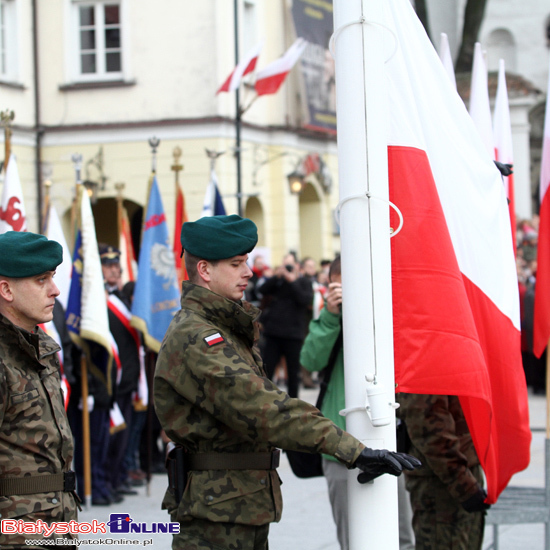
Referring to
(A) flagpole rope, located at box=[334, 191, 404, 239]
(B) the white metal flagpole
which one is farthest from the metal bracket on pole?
(A) flagpole rope, located at box=[334, 191, 404, 239]

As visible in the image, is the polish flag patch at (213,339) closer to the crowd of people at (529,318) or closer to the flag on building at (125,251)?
the flag on building at (125,251)

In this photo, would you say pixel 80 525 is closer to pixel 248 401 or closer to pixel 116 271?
pixel 248 401

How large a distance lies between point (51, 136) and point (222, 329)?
54.6 feet

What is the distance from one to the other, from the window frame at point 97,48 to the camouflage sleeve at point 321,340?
1507 cm

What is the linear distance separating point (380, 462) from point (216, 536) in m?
0.74

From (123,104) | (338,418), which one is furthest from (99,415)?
Result: (123,104)

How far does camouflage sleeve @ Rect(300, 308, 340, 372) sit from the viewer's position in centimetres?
464

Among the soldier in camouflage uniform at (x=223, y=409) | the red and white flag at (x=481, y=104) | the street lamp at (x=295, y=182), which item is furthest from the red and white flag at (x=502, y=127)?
the street lamp at (x=295, y=182)

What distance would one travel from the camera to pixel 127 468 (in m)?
8.50

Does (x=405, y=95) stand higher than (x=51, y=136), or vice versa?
(x=51, y=136)

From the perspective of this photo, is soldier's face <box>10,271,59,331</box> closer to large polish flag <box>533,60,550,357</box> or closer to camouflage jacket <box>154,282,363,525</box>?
camouflage jacket <box>154,282,363,525</box>

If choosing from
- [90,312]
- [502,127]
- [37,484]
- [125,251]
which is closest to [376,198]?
[37,484]

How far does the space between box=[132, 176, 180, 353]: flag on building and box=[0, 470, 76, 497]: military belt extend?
4.52 meters

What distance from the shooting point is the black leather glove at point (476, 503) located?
4297mm
